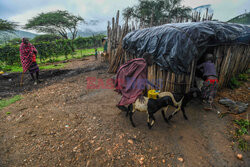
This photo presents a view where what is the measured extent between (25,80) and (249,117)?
8511 mm

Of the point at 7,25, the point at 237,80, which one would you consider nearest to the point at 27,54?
the point at 237,80

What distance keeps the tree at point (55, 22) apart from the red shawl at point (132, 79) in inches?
1075

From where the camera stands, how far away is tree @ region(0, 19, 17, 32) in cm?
1159

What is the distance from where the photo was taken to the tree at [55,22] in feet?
76.7

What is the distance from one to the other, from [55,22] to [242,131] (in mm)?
29620

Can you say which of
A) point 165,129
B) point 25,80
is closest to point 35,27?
point 25,80

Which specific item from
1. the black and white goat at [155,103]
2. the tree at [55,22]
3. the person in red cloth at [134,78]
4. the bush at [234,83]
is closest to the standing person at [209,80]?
the black and white goat at [155,103]

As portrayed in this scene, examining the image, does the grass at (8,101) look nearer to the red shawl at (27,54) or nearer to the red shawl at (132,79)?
the red shawl at (27,54)

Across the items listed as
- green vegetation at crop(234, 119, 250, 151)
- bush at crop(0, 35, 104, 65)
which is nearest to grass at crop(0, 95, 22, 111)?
green vegetation at crop(234, 119, 250, 151)

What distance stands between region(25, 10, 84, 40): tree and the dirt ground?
25.8 metres

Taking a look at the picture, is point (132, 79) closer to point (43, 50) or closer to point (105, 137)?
point (105, 137)

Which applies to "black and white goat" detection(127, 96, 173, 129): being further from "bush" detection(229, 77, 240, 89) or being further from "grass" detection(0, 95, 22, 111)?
"grass" detection(0, 95, 22, 111)

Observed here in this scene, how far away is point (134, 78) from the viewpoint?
2.57 meters

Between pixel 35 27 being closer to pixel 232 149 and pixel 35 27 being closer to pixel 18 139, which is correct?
pixel 18 139
